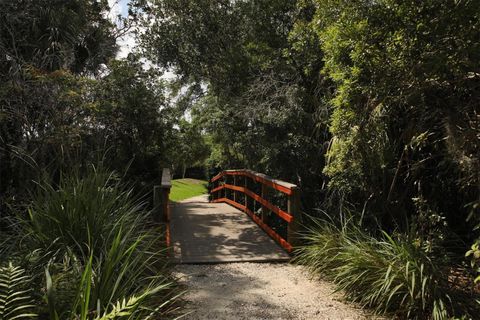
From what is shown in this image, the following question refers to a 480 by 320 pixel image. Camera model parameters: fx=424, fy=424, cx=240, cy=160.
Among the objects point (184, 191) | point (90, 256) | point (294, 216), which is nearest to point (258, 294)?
point (294, 216)

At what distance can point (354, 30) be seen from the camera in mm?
4156

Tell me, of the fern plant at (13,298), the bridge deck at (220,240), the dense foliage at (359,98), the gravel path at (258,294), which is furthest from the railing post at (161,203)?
the fern plant at (13,298)

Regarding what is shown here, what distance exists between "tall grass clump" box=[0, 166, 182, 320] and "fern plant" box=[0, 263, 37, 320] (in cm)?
7

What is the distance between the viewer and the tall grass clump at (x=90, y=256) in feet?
10.1

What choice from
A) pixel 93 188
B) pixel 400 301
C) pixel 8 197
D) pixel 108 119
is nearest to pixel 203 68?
pixel 108 119

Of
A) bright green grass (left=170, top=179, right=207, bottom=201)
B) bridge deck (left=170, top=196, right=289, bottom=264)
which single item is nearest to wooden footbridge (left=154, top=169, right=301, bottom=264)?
bridge deck (left=170, top=196, right=289, bottom=264)

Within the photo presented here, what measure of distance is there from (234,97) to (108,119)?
3.29m

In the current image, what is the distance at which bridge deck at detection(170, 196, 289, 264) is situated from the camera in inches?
234

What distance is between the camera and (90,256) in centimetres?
302

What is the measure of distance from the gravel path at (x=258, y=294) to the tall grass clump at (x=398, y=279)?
0.21 metres

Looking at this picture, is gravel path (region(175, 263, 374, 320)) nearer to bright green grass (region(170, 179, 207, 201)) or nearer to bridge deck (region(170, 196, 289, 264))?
bridge deck (region(170, 196, 289, 264))

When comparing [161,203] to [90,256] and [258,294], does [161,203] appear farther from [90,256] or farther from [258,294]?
[90,256]

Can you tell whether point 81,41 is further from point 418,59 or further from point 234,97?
point 418,59

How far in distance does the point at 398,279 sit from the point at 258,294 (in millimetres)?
1459
